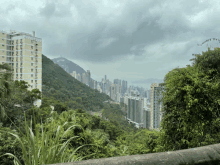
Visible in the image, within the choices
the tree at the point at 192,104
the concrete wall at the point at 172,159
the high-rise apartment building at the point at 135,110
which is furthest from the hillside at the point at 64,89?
the concrete wall at the point at 172,159

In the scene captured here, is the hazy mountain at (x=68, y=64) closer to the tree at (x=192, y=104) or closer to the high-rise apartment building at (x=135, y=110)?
the high-rise apartment building at (x=135, y=110)

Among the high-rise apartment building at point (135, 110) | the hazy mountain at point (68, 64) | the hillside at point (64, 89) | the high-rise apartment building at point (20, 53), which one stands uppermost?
the hazy mountain at point (68, 64)

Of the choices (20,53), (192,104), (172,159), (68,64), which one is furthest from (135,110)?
(68,64)

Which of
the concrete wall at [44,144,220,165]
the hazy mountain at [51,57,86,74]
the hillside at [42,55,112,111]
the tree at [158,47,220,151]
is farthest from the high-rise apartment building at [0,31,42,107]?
the hazy mountain at [51,57,86,74]

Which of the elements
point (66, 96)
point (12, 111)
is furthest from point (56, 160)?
point (66, 96)

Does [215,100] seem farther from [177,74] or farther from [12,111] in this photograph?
[12,111]

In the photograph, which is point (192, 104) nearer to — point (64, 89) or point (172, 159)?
point (172, 159)
